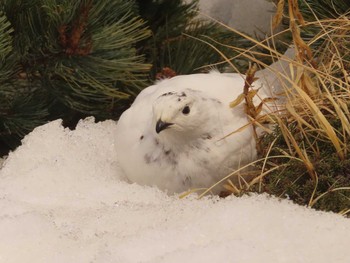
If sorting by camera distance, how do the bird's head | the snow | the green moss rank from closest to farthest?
the snow → the green moss → the bird's head

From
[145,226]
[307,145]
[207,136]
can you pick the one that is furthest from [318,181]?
[145,226]

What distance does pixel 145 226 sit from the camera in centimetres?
129

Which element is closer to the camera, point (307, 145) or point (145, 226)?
point (145, 226)

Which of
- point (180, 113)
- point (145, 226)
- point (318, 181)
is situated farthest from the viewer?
point (180, 113)

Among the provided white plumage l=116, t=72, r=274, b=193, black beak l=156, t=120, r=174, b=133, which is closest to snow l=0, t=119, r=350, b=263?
white plumage l=116, t=72, r=274, b=193

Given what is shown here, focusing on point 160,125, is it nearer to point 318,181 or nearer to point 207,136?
point 207,136

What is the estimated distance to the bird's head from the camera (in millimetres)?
1520

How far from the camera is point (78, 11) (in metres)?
1.91

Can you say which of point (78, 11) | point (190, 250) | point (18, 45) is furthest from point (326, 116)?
point (18, 45)

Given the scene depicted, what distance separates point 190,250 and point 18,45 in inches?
42.1

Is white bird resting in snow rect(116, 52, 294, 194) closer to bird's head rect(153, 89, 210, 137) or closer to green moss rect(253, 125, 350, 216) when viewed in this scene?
bird's head rect(153, 89, 210, 137)

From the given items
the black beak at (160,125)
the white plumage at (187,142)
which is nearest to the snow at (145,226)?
the white plumage at (187,142)

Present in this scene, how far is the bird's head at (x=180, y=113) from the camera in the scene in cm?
152

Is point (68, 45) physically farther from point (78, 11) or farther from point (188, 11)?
point (188, 11)
